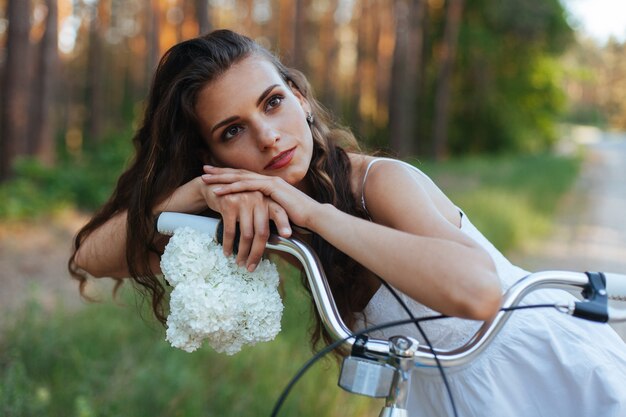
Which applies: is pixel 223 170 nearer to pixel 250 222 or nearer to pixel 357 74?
pixel 250 222

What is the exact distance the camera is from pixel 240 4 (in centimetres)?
3419

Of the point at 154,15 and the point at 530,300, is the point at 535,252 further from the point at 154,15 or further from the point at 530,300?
the point at 154,15

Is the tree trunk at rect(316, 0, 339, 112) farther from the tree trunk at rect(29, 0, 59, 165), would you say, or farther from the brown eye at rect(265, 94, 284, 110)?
the brown eye at rect(265, 94, 284, 110)

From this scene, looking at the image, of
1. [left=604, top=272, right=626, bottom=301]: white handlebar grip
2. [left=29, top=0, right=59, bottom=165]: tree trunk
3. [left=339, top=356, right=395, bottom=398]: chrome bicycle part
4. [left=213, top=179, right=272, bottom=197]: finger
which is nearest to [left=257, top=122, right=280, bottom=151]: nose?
A: [left=213, top=179, right=272, bottom=197]: finger

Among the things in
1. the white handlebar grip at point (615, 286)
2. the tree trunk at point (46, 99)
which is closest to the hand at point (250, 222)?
the white handlebar grip at point (615, 286)

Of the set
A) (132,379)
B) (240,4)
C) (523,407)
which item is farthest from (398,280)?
(240,4)

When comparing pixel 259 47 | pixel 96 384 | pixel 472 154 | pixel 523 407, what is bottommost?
pixel 472 154

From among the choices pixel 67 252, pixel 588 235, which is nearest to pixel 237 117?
pixel 67 252

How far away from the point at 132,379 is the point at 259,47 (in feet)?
8.17

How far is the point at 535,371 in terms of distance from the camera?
2.11 m

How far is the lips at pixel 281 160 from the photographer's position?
212 cm

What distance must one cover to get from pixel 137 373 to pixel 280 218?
2670 millimetres

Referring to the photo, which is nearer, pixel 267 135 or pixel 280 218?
pixel 280 218

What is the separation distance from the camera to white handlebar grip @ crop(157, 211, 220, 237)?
6.20 feet
